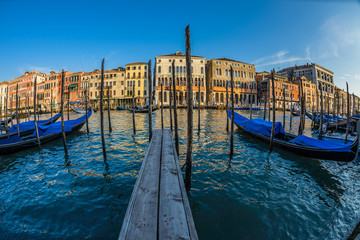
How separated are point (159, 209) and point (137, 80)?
40.3 m

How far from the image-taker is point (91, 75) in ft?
131

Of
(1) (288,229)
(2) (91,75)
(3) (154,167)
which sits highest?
(2) (91,75)

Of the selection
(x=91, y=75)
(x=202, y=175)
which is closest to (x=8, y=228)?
(x=202, y=175)

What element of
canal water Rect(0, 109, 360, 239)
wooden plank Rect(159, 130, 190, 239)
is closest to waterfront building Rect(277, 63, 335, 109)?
canal water Rect(0, 109, 360, 239)

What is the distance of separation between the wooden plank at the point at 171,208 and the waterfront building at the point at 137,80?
37.7 m

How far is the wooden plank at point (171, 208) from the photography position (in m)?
1.63

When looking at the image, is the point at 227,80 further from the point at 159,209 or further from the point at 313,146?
the point at 159,209

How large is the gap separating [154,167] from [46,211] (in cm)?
230

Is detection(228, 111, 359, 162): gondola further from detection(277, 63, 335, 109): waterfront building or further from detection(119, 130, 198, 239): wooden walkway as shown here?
detection(277, 63, 335, 109): waterfront building

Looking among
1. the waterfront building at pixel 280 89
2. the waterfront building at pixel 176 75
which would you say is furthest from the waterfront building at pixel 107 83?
the waterfront building at pixel 280 89

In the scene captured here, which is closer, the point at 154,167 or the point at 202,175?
the point at 154,167

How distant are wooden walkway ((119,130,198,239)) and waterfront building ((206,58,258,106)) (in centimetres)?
3647

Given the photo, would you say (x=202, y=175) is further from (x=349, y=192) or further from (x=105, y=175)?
(x=349, y=192)

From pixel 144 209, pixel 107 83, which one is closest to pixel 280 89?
pixel 107 83
